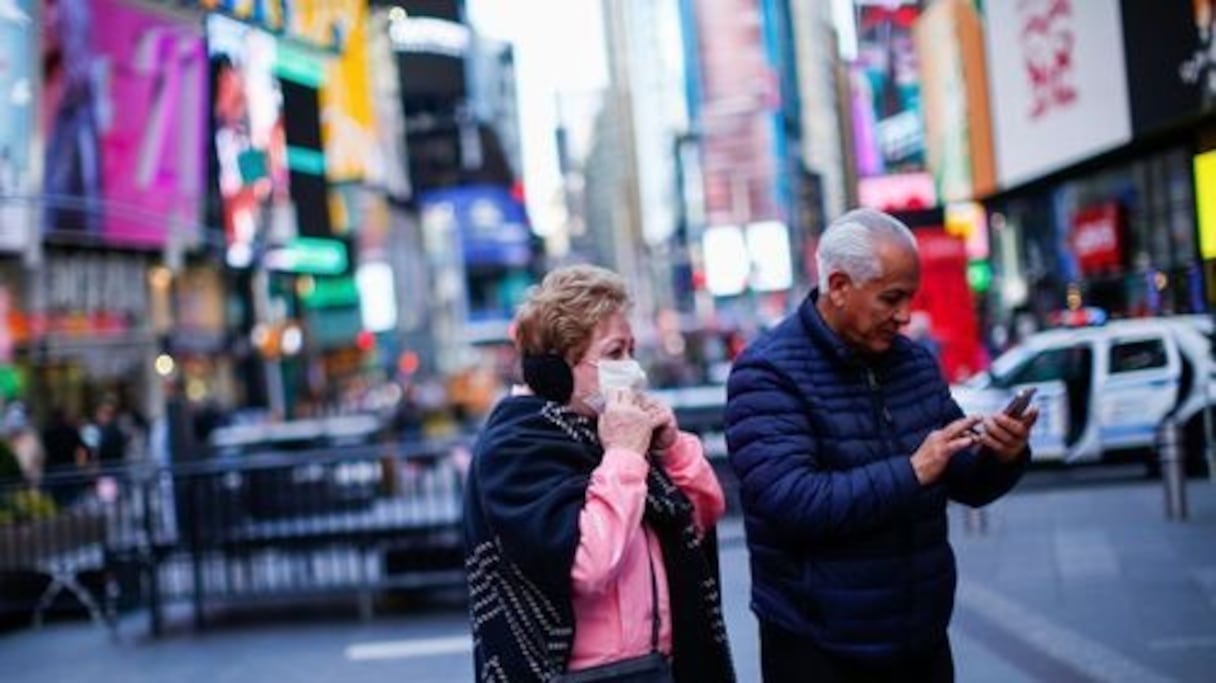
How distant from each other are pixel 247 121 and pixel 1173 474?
64.4 feet

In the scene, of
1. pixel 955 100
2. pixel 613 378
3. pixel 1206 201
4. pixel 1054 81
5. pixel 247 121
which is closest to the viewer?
pixel 613 378

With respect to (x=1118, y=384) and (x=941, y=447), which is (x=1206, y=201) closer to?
(x=1118, y=384)

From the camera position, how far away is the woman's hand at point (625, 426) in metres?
3.12

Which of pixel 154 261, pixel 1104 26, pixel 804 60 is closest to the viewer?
pixel 1104 26

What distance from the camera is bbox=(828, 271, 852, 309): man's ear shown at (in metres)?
3.45

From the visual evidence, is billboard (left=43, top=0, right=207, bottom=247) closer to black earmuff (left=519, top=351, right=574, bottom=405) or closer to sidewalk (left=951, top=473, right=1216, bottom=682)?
sidewalk (left=951, top=473, right=1216, bottom=682)

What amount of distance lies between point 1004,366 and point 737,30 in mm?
57939

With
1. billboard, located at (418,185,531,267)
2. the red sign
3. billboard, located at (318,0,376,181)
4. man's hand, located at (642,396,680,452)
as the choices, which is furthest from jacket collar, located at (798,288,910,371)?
billboard, located at (418,185,531,267)

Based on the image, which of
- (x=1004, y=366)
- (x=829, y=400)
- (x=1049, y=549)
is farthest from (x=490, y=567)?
(x=1004, y=366)

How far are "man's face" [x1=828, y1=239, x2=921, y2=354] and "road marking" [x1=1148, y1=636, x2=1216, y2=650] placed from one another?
467 centimetres

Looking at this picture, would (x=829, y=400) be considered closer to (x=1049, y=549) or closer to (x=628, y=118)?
(x=1049, y=549)

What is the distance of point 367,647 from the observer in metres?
9.49

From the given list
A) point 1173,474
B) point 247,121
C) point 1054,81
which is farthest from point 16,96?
point 1173,474

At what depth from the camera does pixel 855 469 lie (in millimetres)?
3402
